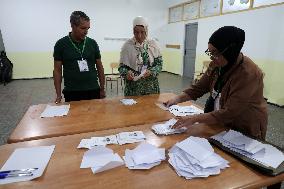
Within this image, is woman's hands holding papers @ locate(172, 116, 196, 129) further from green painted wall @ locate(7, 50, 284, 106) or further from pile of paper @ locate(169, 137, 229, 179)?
green painted wall @ locate(7, 50, 284, 106)

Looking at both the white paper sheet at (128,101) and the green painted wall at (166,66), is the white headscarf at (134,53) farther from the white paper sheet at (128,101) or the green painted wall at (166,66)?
the green painted wall at (166,66)

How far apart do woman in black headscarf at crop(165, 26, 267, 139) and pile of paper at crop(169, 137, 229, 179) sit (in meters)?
0.23

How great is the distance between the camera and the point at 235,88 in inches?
52.2

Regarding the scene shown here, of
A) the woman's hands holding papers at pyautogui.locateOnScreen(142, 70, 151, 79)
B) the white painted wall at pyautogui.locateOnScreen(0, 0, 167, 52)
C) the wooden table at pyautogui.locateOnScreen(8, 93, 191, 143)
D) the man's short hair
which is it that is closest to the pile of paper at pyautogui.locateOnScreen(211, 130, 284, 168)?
the wooden table at pyautogui.locateOnScreen(8, 93, 191, 143)

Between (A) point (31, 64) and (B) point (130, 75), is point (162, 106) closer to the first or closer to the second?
(B) point (130, 75)

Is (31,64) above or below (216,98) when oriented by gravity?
below

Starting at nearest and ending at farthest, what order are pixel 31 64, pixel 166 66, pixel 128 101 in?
1. pixel 128 101
2. pixel 31 64
3. pixel 166 66

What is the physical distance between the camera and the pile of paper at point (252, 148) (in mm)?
1069

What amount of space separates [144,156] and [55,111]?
1.07 meters

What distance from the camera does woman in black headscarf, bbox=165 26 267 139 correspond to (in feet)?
4.27

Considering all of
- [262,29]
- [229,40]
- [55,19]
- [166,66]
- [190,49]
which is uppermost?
[55,19]

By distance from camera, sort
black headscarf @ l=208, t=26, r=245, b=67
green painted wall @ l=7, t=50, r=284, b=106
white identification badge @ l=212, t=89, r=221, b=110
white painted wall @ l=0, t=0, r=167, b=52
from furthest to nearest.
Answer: white painted wall @ l=0, t=0, r=167, b=52 < green painted wall @ l=7, t=50, r=284, b=106 < white identification badge @ l=212, t=89, r=221, b=110 < black headscarf @ l=208, t=26, r=245, b=67

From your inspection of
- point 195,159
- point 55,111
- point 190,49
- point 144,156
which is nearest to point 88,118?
point 55,111

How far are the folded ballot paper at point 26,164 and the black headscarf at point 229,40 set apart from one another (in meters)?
1.17
